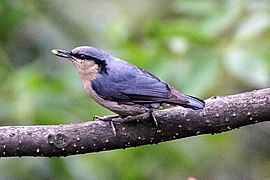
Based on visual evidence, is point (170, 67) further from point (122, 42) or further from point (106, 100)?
point (106, 100)

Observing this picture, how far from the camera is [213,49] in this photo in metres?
3.71

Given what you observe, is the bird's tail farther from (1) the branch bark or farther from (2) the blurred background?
(2) the blurred background

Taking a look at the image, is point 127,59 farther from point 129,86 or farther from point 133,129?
point 133,129

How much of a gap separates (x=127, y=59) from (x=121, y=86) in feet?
2.04

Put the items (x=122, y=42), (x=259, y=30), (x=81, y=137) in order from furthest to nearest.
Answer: (x=122, y=42), (x=259, y=30), (x=81, y=137)

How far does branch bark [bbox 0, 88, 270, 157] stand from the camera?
2787mm

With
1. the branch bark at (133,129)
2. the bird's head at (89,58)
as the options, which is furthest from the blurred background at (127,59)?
the branch bark at (133,129)

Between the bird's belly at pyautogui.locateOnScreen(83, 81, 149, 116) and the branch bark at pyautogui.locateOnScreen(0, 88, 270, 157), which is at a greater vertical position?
the bird's belly at pyautogui.locateOnScreen(83, 81, 149, 116)

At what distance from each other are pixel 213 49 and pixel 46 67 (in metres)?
1.36

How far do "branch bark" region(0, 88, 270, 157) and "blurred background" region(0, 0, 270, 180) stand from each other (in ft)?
2.15

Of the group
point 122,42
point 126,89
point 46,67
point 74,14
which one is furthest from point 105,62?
point 74,14

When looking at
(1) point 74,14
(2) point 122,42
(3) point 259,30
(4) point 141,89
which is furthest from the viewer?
(1) point 74,14

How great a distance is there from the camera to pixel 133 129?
115 inches

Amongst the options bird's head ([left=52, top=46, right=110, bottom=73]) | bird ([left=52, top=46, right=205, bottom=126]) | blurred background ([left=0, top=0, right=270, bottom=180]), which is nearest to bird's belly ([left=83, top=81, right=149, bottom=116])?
bird ([left=52, top=46, right=205, bottom=126])
